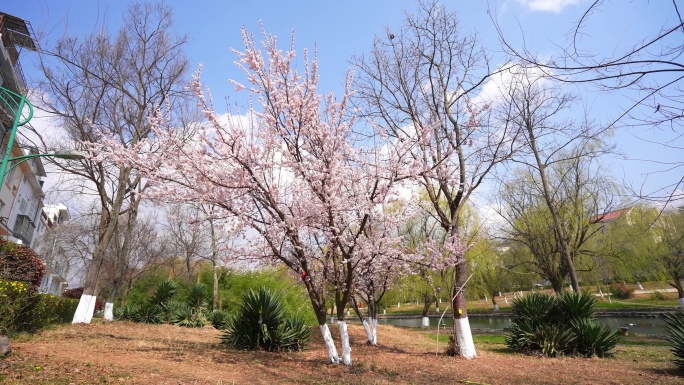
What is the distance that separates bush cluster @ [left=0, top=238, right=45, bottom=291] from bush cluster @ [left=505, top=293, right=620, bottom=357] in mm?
11983

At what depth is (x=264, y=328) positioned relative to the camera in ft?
28.3

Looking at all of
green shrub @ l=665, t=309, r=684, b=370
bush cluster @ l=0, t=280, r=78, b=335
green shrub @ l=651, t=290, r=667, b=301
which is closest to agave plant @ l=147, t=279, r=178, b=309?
bush cluster @ l=0, t=280, r=78, b=335

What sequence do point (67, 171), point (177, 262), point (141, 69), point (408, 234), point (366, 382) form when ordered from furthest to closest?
point (177, 262) → point (408, 234) → point (141, 69) → point (67, 171) → point (366, 382)

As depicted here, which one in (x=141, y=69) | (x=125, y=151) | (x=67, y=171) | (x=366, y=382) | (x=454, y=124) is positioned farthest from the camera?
(x=141, y=69)

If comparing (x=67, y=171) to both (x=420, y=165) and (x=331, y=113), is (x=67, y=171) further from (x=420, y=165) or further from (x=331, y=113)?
(x=420, y=165)

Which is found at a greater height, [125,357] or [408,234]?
[408,234]

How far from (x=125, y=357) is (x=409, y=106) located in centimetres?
897

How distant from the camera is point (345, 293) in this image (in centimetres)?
666

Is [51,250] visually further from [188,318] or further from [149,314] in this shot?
[188,318]

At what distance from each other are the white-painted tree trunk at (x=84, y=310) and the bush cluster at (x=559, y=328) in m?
13.1

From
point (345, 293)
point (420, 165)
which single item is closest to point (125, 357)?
point (345, 293)

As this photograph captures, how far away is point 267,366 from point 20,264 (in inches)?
281

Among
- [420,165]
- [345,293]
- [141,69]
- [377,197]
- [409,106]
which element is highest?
[141,69]

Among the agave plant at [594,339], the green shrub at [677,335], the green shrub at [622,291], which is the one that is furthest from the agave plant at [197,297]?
the green shrub at [622,291]
